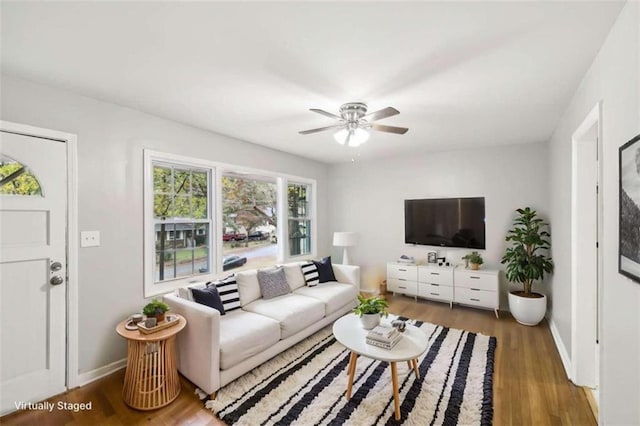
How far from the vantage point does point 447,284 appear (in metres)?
4.15

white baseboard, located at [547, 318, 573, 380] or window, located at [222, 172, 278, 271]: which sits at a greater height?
window, located at [222, 172, 278, 271]

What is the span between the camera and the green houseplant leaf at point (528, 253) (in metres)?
3.47

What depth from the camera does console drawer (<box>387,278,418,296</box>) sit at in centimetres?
443

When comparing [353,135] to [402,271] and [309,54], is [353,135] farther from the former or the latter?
[402,271]

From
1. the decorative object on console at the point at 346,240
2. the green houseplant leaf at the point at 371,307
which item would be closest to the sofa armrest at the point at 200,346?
the green houseplant leaf at the point at 371,307

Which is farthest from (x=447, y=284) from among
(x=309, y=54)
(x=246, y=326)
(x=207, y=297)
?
(x=309, y=54)

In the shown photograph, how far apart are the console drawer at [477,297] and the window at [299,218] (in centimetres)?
251

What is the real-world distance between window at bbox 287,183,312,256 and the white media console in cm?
154

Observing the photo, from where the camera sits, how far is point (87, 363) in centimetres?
234

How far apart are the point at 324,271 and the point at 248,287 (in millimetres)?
1246

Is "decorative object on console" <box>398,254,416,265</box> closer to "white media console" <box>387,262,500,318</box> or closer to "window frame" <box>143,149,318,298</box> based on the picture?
"white media console" <box>387,262,500,318</box>

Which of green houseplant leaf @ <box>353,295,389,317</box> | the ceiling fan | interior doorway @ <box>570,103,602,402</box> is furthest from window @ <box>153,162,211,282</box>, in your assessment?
interior doorway @ <box>570,103,602,402</box>

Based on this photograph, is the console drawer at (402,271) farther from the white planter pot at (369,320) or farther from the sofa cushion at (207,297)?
the sofa cushion at (207,297)

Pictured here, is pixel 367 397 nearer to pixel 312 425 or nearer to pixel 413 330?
pixel 312 425
